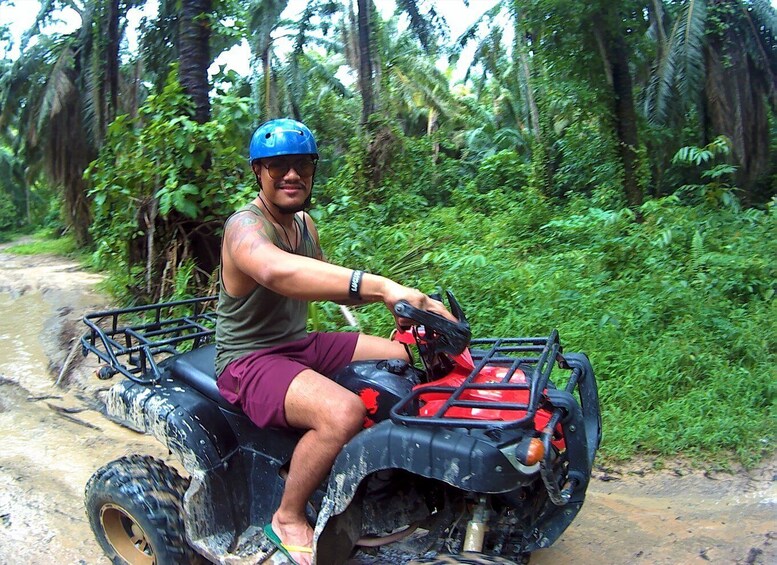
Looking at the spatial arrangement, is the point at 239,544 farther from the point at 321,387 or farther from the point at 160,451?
the point at 160,451

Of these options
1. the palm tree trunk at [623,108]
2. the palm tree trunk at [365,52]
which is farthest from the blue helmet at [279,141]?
the palm tree trunk at [365,52]

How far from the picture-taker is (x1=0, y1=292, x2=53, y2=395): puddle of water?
231 inches

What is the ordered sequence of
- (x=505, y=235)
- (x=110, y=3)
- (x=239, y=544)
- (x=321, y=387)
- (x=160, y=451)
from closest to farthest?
1. (x=321, y=387)
2. (x=239, y=544)
3. (x=160, y=451)
4. (x=505, y=235)
5. (x=110, y=3)

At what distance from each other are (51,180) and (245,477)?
1595 centimetres

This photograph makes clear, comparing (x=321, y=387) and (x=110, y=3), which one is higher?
(x=110, y=3)

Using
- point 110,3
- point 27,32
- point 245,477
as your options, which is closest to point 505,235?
point 245,477

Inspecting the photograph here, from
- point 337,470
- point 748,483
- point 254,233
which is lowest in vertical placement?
point 748,483

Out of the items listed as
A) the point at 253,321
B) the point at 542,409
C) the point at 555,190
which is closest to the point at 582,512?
the point at 542,409

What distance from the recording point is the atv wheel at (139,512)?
2719mm

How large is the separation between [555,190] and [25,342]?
9799mm

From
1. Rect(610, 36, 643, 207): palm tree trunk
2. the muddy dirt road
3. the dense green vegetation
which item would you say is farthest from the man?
Rect(610, 36, 643, 207): palm tree trunk

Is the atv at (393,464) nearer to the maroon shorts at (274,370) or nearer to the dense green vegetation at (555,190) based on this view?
the maroon shorts at (274,370)

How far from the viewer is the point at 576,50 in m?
9.38

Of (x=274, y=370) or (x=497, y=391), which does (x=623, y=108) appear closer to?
(x=497, y=391)
